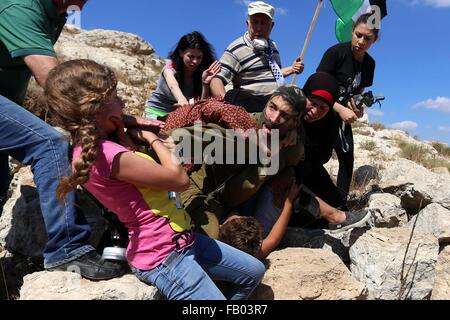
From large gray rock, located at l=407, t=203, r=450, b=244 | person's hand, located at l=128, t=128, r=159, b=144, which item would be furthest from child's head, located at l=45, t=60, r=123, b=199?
large gray rock, located at l=407, t=203, r=450, b=244

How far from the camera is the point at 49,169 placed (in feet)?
8.54

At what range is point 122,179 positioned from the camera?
7.59ft

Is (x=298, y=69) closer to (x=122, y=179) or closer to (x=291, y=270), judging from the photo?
(x=291, y=270)

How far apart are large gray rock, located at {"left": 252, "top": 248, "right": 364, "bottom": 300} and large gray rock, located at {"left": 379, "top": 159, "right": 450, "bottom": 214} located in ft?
6.59

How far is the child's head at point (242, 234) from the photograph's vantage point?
3.17 metres

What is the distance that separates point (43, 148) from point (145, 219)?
2.70ft

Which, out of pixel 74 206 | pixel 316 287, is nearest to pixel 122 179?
pixel 74 206

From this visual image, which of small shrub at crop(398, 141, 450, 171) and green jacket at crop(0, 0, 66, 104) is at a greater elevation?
green jacket at crop(0, 0, 66, 104)

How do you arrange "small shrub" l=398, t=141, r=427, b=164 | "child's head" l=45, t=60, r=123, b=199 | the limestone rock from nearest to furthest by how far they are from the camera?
"child's head" l=45, t=60, r=123, b=199, the limestone rock, "small shrub" l=398, t=141, r=427, b=164

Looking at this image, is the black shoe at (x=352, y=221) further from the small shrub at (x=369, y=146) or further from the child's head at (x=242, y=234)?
the small shrub at (x=369, y=146)

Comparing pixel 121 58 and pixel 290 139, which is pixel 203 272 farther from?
pixel 121 58

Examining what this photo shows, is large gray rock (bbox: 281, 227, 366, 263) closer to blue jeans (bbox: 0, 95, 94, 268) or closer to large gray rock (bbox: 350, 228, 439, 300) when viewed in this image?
large gray rock (bbox: 350, 228, 439, 300)

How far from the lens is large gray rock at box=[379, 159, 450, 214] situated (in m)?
5.02

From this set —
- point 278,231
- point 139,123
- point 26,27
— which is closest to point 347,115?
point 278,231
